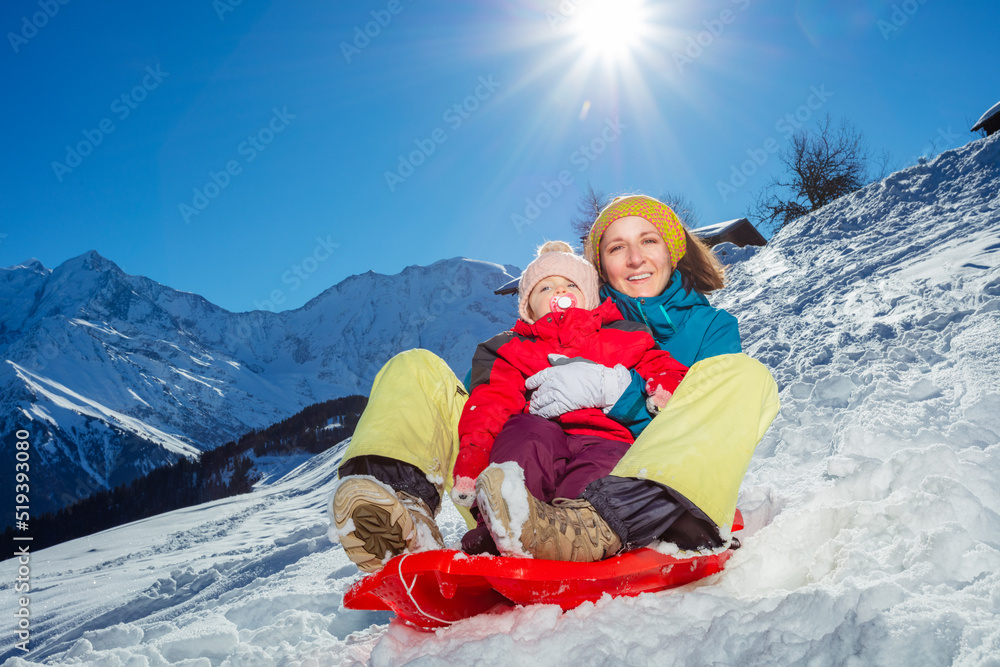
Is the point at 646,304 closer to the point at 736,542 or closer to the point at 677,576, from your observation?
the point at 736,542

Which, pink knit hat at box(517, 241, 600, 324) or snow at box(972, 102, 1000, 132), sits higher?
snow at box(972, 102, 1000, 132)

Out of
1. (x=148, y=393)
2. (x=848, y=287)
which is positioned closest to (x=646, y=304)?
(x=848, y=287)

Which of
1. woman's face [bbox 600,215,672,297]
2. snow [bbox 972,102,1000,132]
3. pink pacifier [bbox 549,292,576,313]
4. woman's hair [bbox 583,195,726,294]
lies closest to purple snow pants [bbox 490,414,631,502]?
pink pacifier [bbox 549,292,576,313]

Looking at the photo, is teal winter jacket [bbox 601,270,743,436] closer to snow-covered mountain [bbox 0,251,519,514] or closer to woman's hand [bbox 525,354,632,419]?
woman's hand [bbox 525,354,632,419]

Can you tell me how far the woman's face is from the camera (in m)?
2.44

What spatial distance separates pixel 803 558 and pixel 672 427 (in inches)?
23.6

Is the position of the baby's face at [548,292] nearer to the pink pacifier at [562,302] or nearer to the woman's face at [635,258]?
the pink pacifier at [562,302]

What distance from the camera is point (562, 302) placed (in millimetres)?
2176

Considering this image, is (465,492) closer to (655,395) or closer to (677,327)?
(655,395)

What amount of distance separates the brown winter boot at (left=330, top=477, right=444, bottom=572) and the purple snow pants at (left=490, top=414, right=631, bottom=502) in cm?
31

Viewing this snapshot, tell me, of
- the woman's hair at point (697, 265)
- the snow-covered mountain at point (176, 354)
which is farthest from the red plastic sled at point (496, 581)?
the snow-covered mountain at point (176, 354)

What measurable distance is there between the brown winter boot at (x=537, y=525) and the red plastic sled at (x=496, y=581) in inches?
1.0

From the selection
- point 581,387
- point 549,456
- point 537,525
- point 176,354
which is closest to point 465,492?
point 549,456

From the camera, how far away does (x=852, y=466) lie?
2.09 meters
